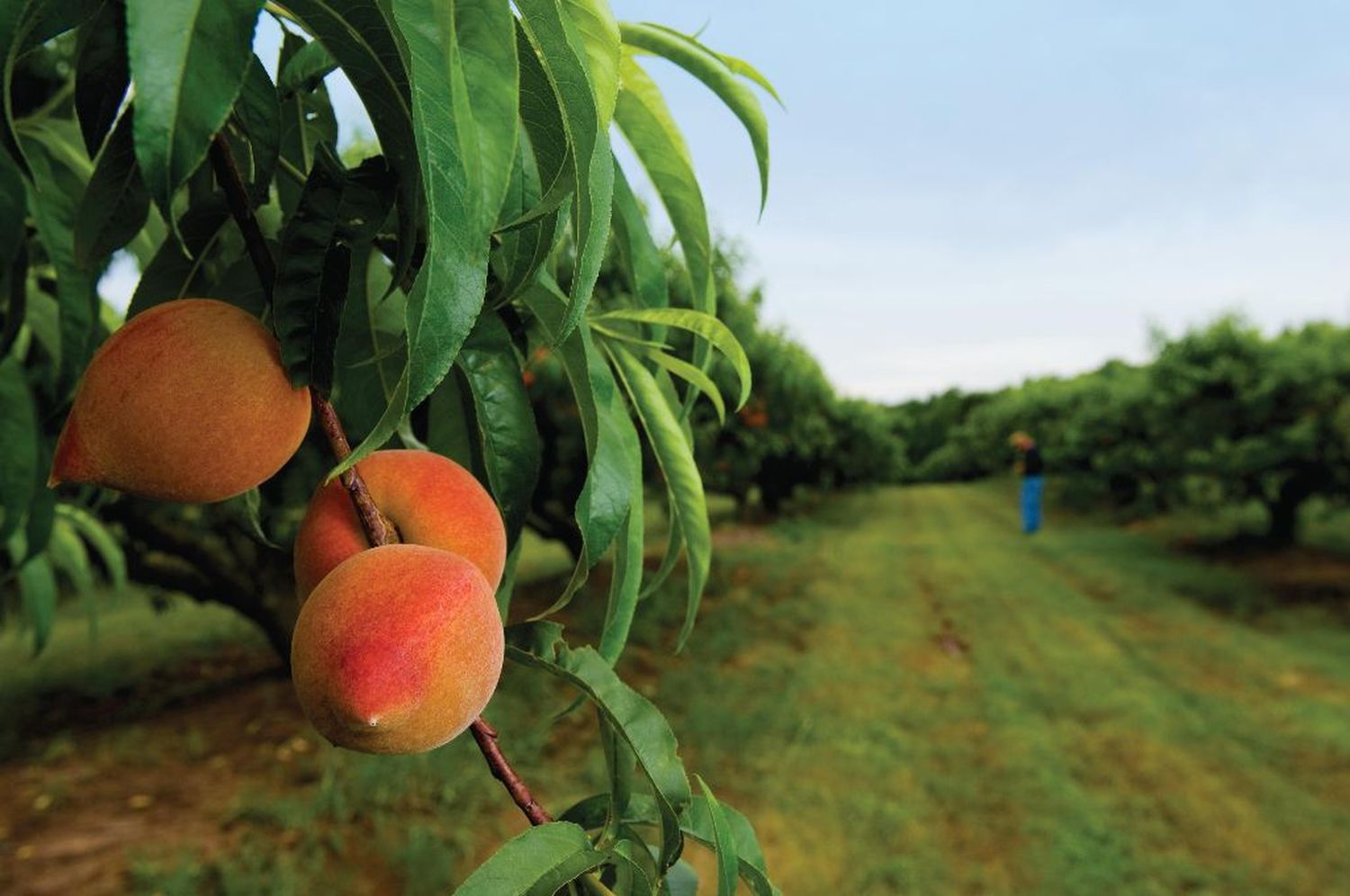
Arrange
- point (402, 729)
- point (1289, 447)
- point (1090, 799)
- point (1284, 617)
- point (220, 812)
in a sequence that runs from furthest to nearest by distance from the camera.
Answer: point (1289, 447)
point (1284, 617)
point (1090, 799)
point (220, 812)
point (402, 729)

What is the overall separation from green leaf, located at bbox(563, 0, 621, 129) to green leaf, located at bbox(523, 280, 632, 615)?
0.39 feet

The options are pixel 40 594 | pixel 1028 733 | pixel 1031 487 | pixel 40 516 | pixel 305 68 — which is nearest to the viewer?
pixel 305 68

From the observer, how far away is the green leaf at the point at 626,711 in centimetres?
47

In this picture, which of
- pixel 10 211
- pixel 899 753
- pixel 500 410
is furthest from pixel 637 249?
pixel 899 753

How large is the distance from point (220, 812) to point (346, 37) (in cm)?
351

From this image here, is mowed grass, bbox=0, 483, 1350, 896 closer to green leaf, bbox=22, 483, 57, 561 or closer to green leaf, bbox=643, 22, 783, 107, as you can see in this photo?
green leaf, bbox=22, 483, 57, 561

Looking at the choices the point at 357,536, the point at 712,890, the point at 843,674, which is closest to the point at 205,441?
the point at 357,536

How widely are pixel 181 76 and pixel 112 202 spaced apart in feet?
0.63

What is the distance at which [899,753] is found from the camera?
15.1 ft

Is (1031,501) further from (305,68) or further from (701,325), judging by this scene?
(305,68)

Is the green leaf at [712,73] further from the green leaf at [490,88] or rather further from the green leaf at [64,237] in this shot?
the green leaf at [64,237]

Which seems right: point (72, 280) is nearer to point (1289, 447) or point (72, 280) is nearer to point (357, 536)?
point (357, 536)

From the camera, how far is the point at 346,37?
1.35ft

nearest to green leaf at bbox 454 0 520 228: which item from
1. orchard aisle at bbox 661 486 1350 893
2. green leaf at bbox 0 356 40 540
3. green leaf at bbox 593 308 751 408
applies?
green leaf at bbox 593 308 751 408
